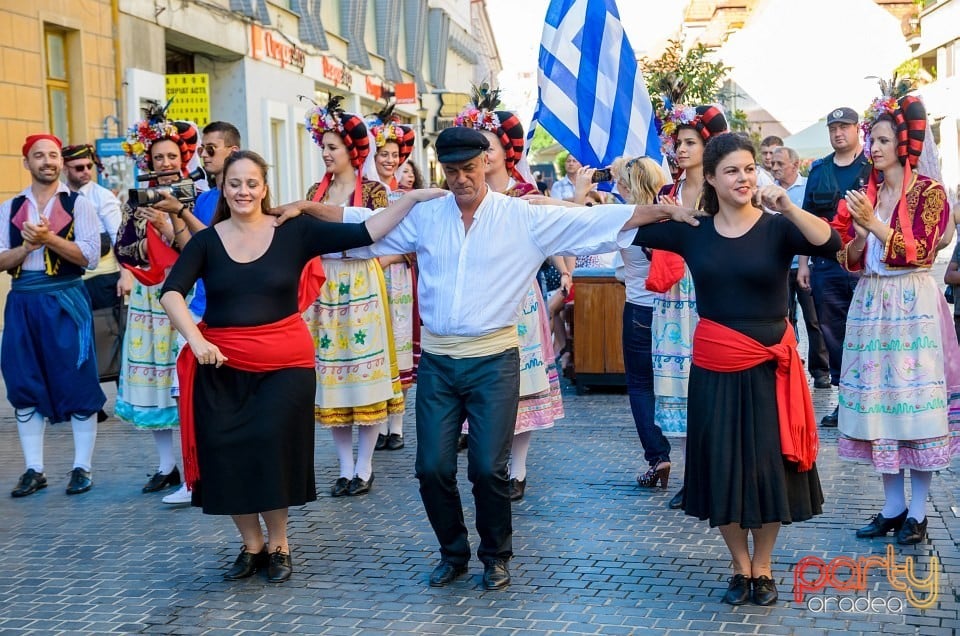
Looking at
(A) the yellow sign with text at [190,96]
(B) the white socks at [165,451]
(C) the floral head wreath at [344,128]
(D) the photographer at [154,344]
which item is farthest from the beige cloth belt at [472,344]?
(A) the yellow sign with text at [190,96]

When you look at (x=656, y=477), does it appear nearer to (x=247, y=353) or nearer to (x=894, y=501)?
(x=894, y=501)

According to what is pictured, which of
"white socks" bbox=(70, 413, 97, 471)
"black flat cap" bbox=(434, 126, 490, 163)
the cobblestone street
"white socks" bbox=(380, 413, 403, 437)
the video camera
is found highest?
"black flat cap" bbox=(434, 126, 490, 163)

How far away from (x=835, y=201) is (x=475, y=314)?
4790mm

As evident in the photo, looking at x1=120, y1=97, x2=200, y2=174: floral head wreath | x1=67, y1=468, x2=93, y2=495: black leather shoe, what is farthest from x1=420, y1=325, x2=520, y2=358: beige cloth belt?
x1=67, y1=468, x2=93, y2=495: black leather shoe

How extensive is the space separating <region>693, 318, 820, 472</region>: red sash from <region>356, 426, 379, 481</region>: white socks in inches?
117

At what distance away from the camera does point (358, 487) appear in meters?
7.31

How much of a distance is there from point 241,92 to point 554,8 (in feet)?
43.3

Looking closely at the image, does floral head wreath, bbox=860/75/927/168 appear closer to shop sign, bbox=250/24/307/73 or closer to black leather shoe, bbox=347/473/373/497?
black leather shoe, bbox=347/473/373/497

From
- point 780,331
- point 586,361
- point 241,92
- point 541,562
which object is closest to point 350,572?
point 541,562

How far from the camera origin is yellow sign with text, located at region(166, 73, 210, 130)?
16500 millimetres

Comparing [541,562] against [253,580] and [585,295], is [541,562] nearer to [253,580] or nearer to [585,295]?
[253,580]

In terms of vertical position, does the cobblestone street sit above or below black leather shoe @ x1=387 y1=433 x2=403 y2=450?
below

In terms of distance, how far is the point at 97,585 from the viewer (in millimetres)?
5566

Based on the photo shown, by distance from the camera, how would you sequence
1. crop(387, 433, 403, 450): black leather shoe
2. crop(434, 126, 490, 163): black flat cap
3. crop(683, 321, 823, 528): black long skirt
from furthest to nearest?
crop(387, 433, 403, 450): black leather shoe → crop(434, 126, 490, 163): black flat cap → crop(683, 321, 823, 528): black long skirt
